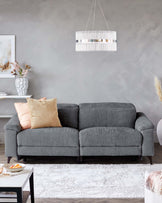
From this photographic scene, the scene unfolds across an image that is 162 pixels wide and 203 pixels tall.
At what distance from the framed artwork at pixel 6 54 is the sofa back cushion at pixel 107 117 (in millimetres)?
1687

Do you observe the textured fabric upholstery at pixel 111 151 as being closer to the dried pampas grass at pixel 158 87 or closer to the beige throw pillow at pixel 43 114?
the beige throw pillow at pixel 43 114

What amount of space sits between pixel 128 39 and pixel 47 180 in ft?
10.1

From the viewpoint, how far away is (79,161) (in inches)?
188

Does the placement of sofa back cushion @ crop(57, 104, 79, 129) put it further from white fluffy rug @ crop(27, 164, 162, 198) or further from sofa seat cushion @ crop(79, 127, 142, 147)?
white fluffy rug @ crop(27, 164, 162, 198)

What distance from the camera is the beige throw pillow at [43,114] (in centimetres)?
485

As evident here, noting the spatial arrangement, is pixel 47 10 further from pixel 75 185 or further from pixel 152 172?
pixel 152 172

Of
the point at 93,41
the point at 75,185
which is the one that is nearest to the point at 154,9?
the point at 93,41

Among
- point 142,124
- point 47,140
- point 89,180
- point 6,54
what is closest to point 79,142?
point 47,140

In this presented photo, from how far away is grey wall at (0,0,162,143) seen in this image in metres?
5.86

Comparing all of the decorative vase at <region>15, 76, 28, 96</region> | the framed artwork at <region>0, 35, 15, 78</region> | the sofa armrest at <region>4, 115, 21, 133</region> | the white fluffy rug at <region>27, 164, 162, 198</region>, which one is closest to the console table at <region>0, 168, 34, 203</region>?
the white fluffy rug at <region>27, 164, 162, 198</region>

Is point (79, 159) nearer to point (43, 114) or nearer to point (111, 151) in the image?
point (111, 151)

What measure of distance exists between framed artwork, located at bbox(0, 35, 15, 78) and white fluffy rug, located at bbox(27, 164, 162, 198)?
211 cm

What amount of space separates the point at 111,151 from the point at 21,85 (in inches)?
82.5

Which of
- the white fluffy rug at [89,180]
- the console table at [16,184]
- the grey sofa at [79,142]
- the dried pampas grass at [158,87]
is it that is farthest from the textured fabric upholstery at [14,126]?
the dried pampas grass at [158,87]
